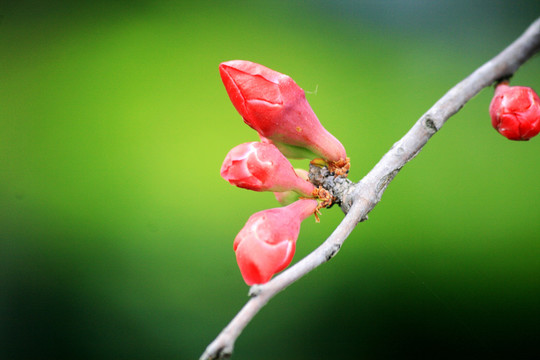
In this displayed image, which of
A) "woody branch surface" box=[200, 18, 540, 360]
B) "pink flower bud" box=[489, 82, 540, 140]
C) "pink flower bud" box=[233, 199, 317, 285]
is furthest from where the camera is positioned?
"pink flower bud" box=[489, 82, 540, 140]

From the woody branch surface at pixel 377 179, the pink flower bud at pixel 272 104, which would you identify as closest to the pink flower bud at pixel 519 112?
the woody branch surface at pixel 377 179

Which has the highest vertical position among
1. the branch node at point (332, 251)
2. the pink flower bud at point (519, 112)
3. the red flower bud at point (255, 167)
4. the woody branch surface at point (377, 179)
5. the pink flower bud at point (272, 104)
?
the pink flower bud at point (272, 104)

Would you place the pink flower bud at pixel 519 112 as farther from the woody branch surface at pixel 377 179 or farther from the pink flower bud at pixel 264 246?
the pink flower bud at pixel 264 246

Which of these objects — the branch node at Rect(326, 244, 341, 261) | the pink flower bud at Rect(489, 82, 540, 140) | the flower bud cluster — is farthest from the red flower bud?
the pink flower bud at Rect(489, 82, 540, 140)

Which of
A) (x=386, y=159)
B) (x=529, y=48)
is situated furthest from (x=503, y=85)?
(x=386, y=159)

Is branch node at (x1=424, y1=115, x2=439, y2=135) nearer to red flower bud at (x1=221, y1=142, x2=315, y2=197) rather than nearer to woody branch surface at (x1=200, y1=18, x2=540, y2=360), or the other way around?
woody branch surface at (x1=200, y1=18, x2=540, y2=360)

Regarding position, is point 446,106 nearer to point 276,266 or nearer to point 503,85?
point 503,85
